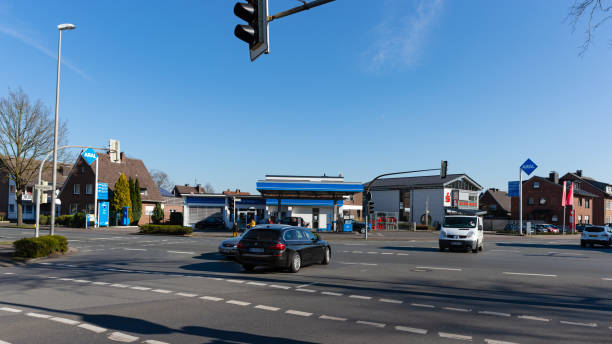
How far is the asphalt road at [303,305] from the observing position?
6.23 m

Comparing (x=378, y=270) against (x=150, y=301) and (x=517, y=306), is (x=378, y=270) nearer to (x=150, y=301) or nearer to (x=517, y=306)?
(x=517, y=306)

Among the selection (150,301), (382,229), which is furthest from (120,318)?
(382,229)

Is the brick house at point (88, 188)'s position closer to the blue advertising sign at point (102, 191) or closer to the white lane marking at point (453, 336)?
the blue advertising sign at point (102, 191)

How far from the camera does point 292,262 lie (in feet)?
43.3

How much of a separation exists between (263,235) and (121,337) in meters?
7.40

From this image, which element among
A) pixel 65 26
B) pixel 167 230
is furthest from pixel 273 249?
pixel 167 230

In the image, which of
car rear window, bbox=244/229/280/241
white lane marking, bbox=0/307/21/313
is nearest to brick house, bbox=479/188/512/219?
car rear window, bbox=244/229/280/241

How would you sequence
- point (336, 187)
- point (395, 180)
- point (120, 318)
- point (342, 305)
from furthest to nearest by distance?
point (395, 180)
point (336, 187)
point (342, 305)
point (120, 318)

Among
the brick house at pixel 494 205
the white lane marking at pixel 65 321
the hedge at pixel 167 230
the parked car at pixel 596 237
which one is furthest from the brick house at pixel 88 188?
the brick house at pixel 494 205

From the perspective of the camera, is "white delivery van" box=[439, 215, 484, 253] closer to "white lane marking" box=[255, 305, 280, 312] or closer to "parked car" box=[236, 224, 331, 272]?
"parked car" box=[236, 224, 331, 272]

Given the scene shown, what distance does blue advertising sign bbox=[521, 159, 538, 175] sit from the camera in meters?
49.9

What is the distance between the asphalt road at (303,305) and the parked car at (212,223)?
32.0 m

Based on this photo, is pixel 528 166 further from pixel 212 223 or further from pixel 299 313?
pixel 299 313

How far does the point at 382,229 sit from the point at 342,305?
48.8 meters
